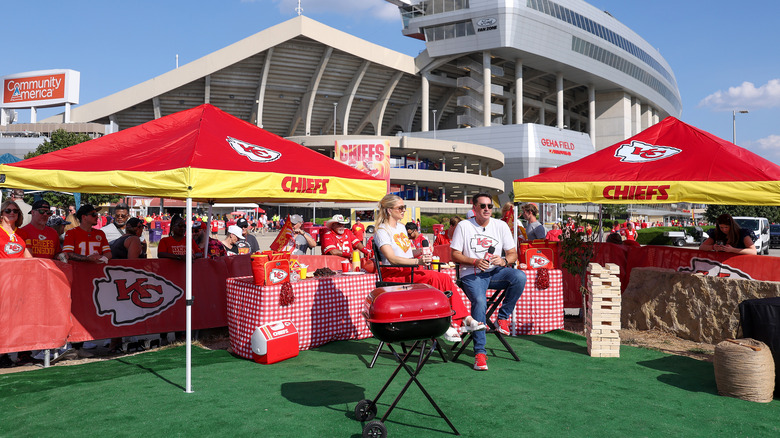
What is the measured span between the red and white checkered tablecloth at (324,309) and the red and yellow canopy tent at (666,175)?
1335mm

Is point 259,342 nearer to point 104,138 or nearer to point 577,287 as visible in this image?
point 104,138

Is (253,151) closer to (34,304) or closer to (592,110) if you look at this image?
(34,304)

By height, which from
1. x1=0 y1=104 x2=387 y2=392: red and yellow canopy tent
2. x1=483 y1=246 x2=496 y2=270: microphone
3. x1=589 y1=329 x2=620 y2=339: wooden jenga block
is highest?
x1=0 y1=104 x2=387 y2=392: red and yellow canopy tent

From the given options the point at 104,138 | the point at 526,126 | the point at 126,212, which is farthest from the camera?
the point at 526,126

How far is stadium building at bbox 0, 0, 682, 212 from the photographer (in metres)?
61.7

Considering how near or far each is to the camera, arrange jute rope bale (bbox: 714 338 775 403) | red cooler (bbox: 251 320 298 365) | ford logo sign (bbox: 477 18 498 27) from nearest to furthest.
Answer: jute rope bale (bbox: 714 338 775 403)
red cooler (bbox: 251 320 298 365)
ford logo sign (bbox: 477 18 498 27)

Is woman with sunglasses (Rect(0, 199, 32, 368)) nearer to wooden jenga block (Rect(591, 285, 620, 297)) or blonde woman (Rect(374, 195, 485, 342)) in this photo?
blonde woman (Rect(374, 195, 485, 342))

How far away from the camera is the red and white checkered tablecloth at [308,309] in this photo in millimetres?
6582

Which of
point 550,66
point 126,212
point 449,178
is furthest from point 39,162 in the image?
point 550,66

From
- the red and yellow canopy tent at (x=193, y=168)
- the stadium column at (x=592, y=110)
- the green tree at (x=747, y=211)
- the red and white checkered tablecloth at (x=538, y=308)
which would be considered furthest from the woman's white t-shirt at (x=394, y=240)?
the stadium column at (x=592, y=110)

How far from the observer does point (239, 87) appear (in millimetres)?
66750

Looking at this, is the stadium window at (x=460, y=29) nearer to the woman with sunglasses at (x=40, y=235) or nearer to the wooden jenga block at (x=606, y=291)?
the wooden jenga block at (x=606, y=291)

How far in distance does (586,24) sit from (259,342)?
7705cm

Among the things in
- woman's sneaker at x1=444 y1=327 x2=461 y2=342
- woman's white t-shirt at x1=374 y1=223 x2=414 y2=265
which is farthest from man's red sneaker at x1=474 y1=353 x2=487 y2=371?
woman's white t-shirt at x1=374 y1=223 x2=414 y2=265
